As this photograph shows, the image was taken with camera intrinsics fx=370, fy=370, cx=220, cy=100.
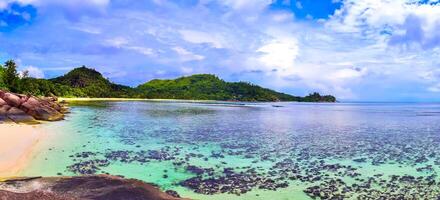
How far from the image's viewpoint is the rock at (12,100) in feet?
175

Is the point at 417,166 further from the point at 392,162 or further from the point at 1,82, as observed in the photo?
the point at 1,82

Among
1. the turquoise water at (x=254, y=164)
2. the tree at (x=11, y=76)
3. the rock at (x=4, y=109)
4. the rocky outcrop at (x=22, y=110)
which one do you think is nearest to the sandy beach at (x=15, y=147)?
the turquoise water at (x=254, y=164)

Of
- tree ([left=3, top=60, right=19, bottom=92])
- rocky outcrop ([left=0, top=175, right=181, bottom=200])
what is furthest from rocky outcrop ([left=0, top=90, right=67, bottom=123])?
tree ([left=3, top=60, right=19, bottom=92])

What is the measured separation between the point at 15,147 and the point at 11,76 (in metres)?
90.2

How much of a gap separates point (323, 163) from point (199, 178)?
1033 centimetres

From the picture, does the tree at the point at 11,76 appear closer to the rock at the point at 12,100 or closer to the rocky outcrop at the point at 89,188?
the rock at the point at 12,100

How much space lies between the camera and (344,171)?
24531mm

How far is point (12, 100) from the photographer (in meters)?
53.4

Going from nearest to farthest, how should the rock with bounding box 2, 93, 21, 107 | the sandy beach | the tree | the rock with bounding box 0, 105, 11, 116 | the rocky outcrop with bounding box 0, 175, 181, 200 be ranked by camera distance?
1. the rocky outcrop with bounding box 0, 175, 181, 200
2. the sandy beach
3. the rock with bounding box 0, 105, 11, 116
4. the rock with bounding box 2, 93, 21, 107
5. the tree

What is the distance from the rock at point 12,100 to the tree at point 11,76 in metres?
58.0

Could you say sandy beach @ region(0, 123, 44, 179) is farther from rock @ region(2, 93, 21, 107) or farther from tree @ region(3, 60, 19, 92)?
tree @ region(3, 60, 19, 92)

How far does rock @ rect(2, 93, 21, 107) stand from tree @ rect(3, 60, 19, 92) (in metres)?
58.0

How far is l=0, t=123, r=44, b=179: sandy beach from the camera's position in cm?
2295

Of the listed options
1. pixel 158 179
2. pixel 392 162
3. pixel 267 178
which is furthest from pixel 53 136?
pixel 392 162
